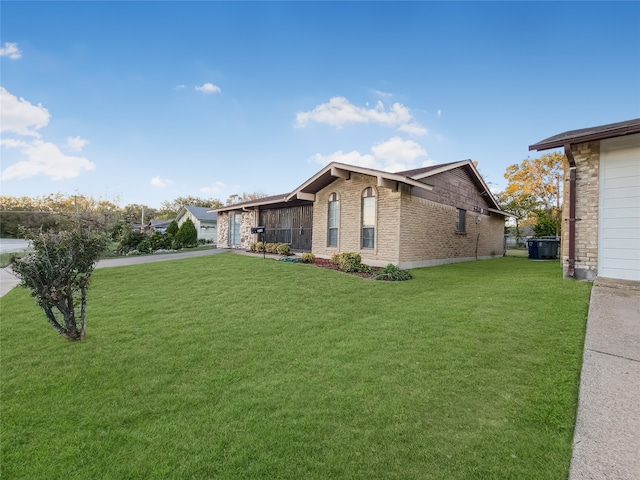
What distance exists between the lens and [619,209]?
277 inches

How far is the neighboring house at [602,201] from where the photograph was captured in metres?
6.88

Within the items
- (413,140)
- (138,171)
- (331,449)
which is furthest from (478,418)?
(138,171)

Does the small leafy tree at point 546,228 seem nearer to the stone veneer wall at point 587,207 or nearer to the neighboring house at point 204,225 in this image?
the stone veneer wall at point 587,207

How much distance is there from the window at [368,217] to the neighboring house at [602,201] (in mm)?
5261

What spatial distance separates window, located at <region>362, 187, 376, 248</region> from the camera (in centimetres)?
1159

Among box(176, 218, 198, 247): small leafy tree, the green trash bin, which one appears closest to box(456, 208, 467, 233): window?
the green trash bin

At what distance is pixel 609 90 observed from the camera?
12.6 metres

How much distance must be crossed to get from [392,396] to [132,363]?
318 cm

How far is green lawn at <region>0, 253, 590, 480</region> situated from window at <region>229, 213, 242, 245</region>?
13.8 m

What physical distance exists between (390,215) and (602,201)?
220 inches

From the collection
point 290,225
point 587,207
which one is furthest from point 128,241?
point 587,207

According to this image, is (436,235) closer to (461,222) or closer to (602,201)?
(461,222)

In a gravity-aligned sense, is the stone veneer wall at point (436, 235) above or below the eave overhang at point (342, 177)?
below

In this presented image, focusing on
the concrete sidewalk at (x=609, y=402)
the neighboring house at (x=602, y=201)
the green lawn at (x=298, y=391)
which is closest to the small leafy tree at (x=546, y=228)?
the neighboring house at (x=602, y=201)
